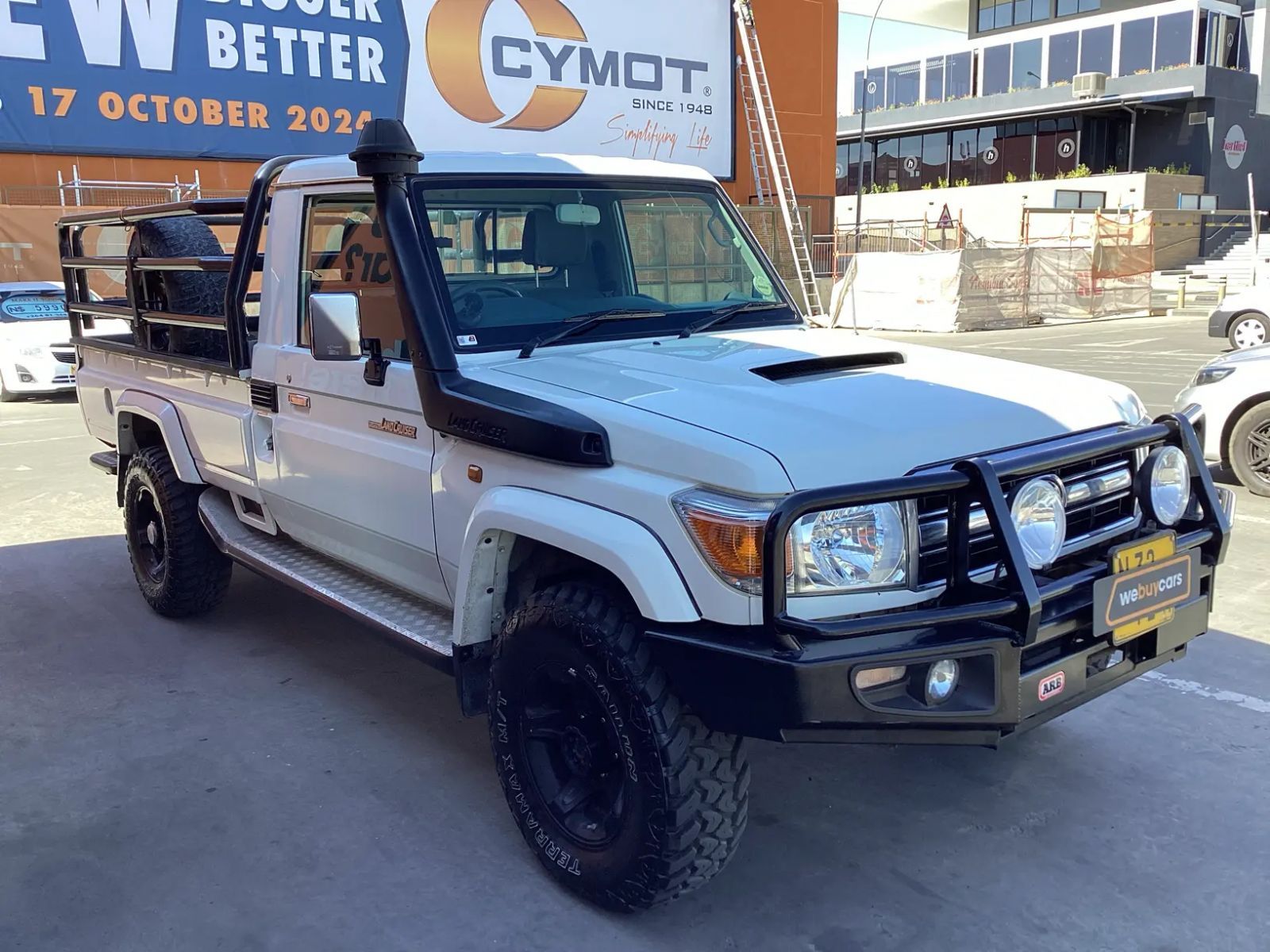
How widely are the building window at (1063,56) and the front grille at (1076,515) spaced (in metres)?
49.3

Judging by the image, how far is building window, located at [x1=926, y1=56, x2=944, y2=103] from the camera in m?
52.4

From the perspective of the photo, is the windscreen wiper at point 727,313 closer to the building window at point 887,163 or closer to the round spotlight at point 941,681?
the round spotlight at point 941,681

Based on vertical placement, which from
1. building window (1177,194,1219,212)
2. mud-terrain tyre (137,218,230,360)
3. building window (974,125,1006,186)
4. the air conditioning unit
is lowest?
mud-terrain tyre (137,218,230,360)

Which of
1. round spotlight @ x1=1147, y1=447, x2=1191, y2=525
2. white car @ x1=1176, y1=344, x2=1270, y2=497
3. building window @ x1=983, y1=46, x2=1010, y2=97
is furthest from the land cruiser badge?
building window @ x1=983, y1=46, x2=1010, y2=97

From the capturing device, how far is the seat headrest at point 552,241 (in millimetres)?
4047

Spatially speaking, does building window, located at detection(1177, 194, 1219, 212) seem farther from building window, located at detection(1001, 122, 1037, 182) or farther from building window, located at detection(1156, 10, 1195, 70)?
building window, located at detection(1001, 122, 1037, 182)

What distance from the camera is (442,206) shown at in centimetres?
382

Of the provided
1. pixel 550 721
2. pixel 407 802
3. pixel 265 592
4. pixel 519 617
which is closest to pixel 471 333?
pixel 519 617

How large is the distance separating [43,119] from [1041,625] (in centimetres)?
2112

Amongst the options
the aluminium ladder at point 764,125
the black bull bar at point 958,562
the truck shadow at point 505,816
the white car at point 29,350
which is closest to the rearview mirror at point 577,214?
the black bull bar at point 958,562

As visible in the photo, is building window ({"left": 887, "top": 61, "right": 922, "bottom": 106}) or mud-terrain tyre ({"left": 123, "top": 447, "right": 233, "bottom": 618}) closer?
mud-terrain tyre ({"left": 123, "top": 447, "right": 233, "bottom": 618})

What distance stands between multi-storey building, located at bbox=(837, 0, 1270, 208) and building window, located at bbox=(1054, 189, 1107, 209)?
14.2 ft

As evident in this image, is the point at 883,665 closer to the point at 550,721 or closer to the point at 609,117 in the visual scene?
the point at 550,721

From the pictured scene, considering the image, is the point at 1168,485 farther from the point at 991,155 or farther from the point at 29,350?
the point at 991,155
